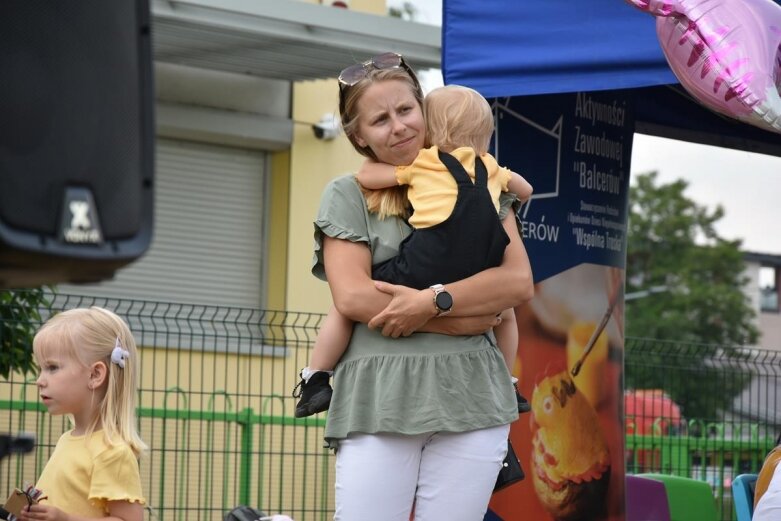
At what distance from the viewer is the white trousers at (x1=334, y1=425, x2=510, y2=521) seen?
13.5ft

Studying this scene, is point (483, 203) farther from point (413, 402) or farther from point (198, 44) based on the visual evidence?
point (198, 44)

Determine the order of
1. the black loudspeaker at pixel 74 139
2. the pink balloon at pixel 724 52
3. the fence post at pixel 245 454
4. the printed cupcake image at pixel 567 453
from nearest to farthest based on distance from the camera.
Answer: the black loudspeaker at pixel 74 139
the pink balloon at pixel 724 52
the printed cupcake image at pixel 567 453
the fence post at pixel 245 454

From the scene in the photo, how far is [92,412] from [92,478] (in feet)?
0.81

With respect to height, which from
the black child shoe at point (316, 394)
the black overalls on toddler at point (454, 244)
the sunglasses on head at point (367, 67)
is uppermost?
the sunglasses on head at point (367, 67)

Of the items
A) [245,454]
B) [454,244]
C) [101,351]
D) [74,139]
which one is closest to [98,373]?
[101,351]

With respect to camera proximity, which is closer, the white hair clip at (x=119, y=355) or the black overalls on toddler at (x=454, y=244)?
the black overalls on toddler at (x=454, y=244)

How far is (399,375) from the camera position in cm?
417

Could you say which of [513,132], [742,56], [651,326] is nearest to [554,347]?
[513,132]

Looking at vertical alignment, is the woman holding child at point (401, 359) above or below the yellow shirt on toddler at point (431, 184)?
below

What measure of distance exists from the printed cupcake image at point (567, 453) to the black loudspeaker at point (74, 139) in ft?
11.4

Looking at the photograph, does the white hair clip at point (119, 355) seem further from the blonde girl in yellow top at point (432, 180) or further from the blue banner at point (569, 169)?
the blue banner at point (569, 169)

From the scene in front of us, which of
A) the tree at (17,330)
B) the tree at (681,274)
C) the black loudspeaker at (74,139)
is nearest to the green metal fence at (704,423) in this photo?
the tree at (17,330)

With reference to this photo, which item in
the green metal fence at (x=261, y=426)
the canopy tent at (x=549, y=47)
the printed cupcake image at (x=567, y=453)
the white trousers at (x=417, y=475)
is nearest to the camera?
the white trousers at (x=417, y=475)

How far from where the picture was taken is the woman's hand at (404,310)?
163 inches
